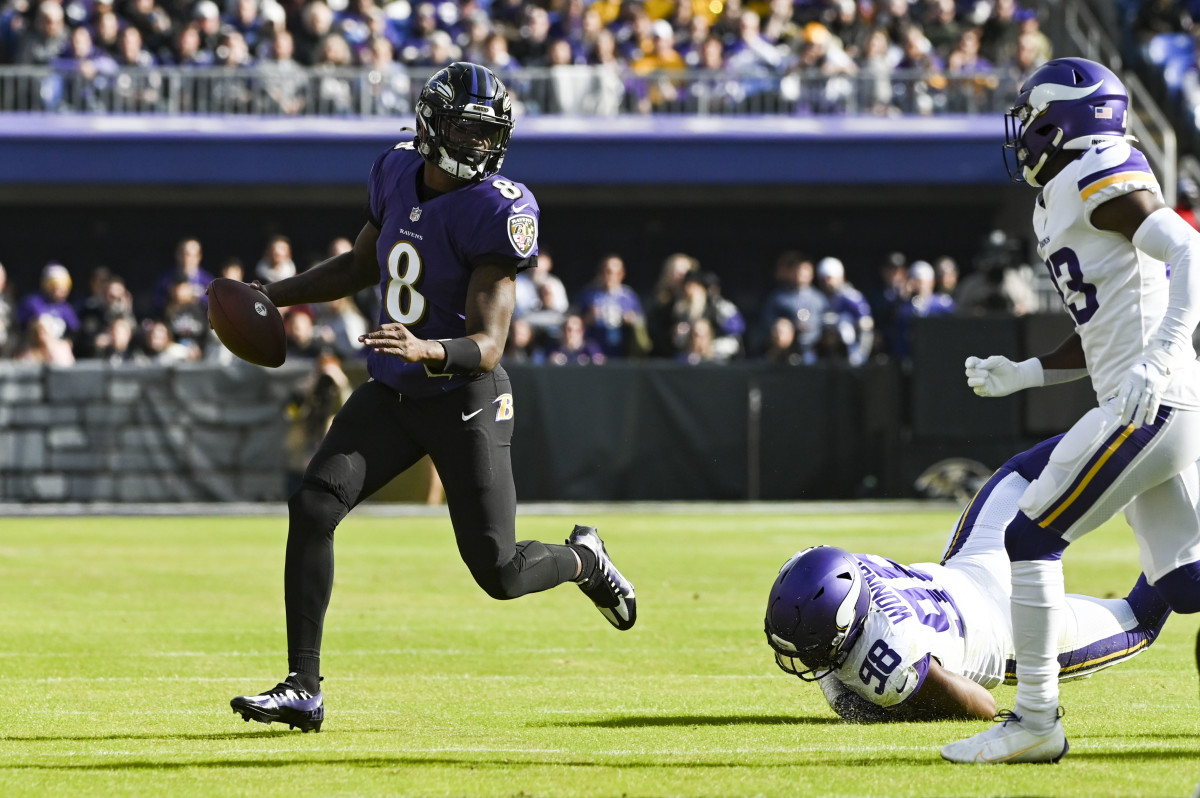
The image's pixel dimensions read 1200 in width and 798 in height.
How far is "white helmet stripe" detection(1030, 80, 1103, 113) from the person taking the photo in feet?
15.7

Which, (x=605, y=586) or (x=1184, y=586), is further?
(x=605, y=586)

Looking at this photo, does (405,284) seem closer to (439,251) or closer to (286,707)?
(439,251)

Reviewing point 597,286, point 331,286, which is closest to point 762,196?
point 597,286

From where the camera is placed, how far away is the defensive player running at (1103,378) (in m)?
4.47

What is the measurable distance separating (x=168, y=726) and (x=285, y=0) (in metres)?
17.5

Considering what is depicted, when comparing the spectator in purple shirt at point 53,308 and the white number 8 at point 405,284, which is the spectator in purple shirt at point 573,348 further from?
the white number 8 at point 405,284

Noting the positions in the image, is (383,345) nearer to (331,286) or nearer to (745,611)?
(331,286)

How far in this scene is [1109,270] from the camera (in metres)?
4.68

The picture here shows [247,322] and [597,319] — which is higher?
[247,322]

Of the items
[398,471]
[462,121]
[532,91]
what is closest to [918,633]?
[398,471]

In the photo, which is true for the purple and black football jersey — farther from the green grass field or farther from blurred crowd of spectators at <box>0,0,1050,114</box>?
blurred crowd of spectators at <box>0,0,1050,114</box>

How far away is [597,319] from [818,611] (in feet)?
42.1

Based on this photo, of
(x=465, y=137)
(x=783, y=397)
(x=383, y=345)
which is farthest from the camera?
(x=783, y=397)

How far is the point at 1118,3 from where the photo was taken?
22.8 meters
